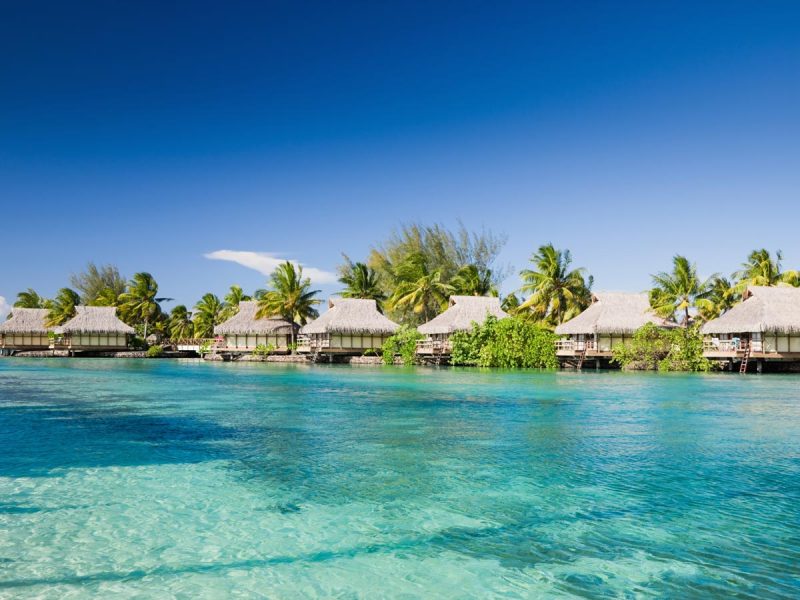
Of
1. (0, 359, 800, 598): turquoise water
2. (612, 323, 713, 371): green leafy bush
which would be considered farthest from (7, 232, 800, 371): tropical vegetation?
(0, 359, 800, 598): turquoise water

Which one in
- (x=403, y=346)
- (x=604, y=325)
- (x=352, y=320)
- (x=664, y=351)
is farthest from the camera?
(x=352, y=320)

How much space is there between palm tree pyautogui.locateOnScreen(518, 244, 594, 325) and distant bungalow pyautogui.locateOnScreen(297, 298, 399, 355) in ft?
27.5

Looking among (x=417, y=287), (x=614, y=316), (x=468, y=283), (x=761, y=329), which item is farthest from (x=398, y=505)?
(x=468, y=283)

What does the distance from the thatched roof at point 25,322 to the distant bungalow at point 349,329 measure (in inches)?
1009

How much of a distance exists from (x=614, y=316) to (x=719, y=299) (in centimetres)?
649

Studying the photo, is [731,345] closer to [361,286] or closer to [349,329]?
[349,329]

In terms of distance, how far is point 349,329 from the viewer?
4050cm

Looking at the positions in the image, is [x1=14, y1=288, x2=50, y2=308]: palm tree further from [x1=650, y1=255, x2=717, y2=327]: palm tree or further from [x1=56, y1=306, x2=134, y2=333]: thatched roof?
[x1=650, y1=255, x2=717, y2=327]: palm tree

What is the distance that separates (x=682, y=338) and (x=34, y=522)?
1161 inches

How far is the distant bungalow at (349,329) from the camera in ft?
133

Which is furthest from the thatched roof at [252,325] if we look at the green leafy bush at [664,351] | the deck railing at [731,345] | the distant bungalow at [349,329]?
the deck railing at [731,345]

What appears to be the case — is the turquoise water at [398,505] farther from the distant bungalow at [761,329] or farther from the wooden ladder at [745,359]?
the wooden ladder at [745,359]

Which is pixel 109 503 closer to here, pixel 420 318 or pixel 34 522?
pixel 34 522

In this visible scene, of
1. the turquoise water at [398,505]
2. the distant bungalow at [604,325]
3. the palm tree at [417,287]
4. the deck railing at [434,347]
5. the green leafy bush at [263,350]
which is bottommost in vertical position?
the turquoise water at [398,505]
